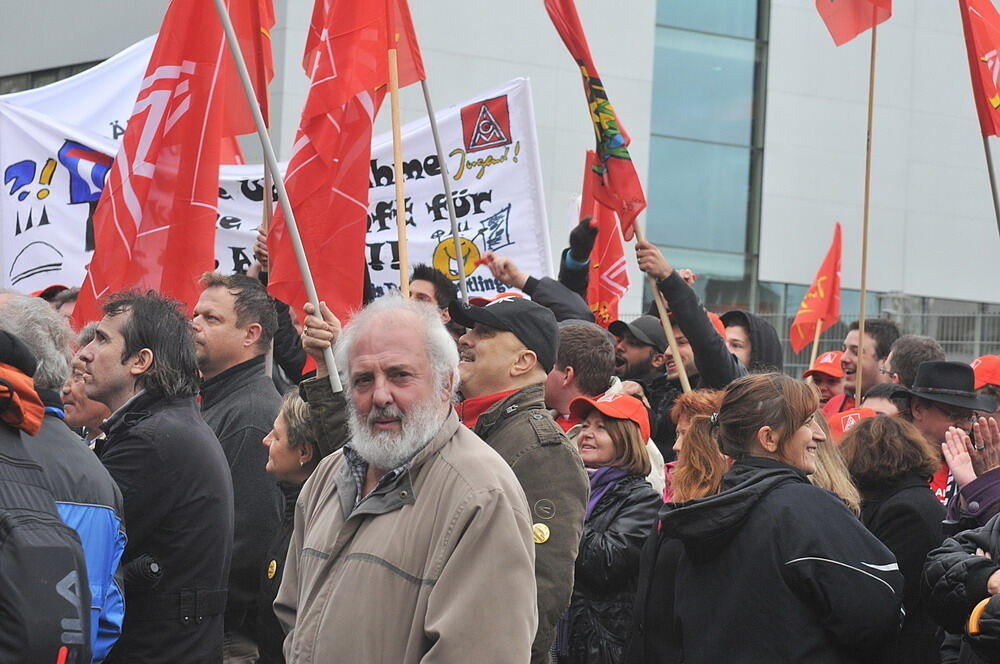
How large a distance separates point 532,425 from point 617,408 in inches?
45.7

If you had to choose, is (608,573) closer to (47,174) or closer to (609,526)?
(609,526)

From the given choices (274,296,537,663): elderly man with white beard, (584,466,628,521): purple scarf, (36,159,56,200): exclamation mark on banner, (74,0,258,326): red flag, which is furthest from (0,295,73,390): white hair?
(36,159,56,200): exclamation mark on banner

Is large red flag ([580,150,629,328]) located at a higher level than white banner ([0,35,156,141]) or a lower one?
lower

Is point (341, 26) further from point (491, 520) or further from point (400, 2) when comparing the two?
point (491, 520)

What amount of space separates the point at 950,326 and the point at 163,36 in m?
14.7

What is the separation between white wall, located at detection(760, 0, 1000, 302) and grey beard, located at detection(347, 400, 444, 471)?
19.5 m

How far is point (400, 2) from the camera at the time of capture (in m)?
6.91

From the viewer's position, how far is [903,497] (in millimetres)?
5250

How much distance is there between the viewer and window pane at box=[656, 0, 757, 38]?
21984mm

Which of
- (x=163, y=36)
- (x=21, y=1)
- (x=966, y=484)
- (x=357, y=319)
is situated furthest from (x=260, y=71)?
(x=21, y=1)

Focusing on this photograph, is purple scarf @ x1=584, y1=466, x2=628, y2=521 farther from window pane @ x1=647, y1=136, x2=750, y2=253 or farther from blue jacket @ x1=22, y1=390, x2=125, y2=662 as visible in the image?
window pane @ x1=647, y1=136, x2=750, y2=253

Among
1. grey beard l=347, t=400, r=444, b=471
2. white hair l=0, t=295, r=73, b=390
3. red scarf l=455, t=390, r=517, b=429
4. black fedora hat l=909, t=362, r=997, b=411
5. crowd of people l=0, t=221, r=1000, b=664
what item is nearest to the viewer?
crowd of people l=0, t=221, r=1000, b=664

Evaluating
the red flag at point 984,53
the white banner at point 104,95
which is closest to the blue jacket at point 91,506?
the red flag at point 984,53

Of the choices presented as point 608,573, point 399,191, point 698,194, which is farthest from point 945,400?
point 698,194
